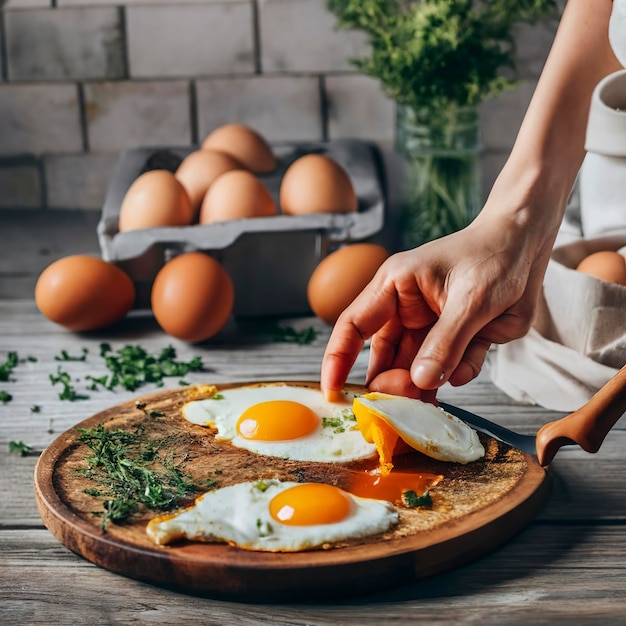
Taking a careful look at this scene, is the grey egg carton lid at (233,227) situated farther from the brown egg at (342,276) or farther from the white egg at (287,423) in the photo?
the white egg at (287,423)

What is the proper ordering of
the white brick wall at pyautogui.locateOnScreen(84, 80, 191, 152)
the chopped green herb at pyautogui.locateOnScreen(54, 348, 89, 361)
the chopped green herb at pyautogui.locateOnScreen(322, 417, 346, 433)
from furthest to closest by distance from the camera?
the white brick wall at pyautogui.locateOnScreen(84, 80, 191, 152)
the chopped green herb at pyautogui.locateOnScreen(54, 348, 89, 361)
the chopped green herb at pyautogui.locateOnScreen(322, 417, 346, 433)

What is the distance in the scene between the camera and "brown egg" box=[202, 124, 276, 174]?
225 cm

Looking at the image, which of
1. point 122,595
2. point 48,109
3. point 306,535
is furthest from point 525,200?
point 48,109

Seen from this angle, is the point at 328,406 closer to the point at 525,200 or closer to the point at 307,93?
the point at 525,200

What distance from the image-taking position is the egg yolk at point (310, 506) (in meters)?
1.01

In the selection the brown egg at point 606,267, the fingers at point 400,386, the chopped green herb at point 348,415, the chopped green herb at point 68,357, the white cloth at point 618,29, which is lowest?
the chopped green herb at point 68,357

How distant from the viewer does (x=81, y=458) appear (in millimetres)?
1224

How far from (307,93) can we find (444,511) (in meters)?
1.79

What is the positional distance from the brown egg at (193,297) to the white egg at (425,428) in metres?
0.67

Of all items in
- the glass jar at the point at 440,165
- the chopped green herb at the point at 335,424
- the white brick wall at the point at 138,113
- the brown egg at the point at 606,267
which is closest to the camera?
the chopped green herb at the point at 335,424

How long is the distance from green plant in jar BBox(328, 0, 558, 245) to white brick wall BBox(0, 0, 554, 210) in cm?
26

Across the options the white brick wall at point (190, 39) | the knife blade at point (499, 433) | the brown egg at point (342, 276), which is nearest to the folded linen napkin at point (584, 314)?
the knife blade at point (499, 433)

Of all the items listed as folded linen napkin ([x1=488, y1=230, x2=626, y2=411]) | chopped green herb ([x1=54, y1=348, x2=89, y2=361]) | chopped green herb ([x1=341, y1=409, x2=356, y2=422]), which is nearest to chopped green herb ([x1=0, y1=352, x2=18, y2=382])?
chopped green herb ([x1=54, y1=348, x2=89, y2=361])

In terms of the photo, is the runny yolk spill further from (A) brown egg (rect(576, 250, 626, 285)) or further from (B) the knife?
(A) brown egg (rect(576, 250, 626, 285))
